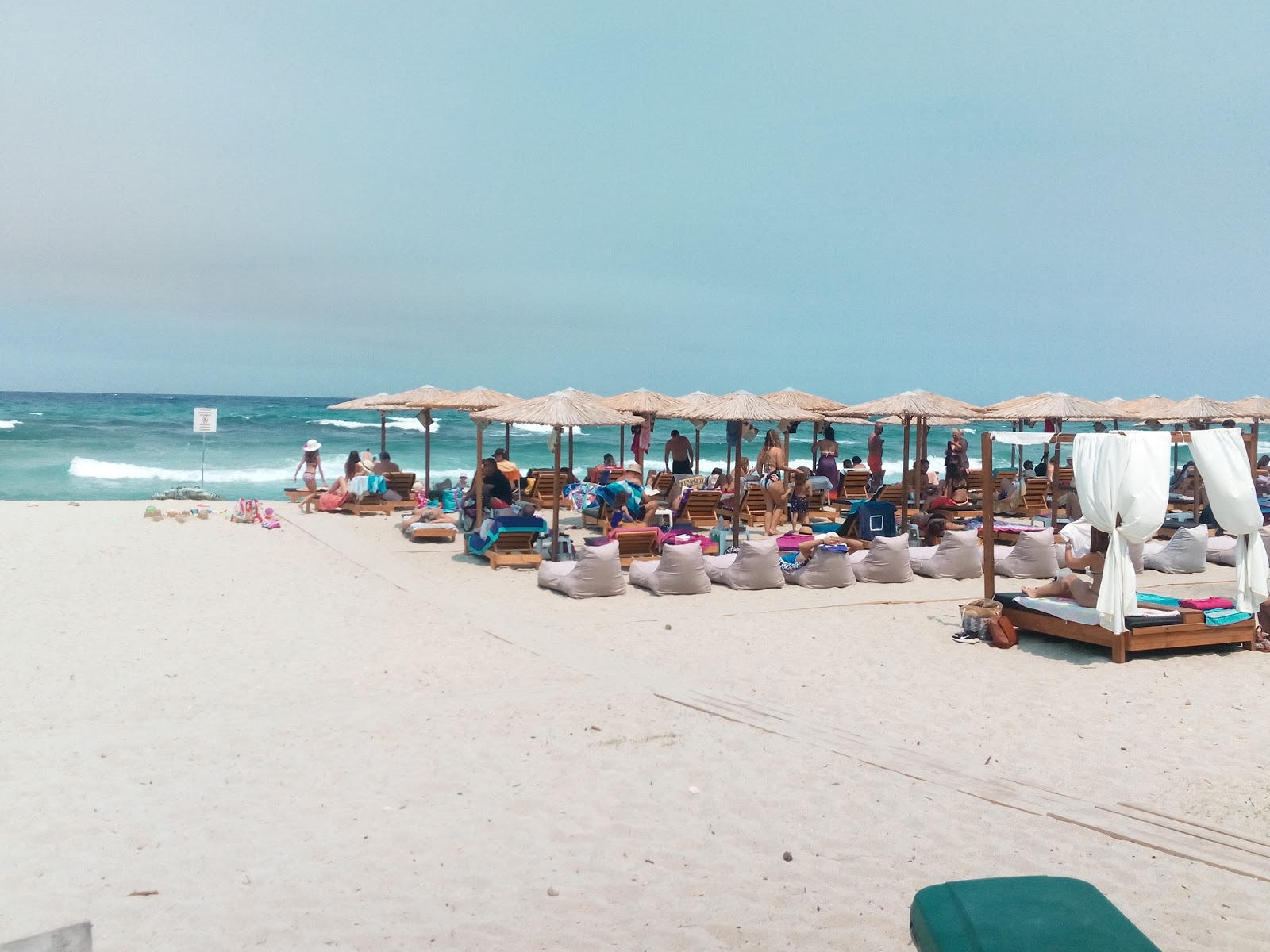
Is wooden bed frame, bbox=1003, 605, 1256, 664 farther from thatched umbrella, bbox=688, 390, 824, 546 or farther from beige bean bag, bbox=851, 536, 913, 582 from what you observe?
thatched umbrella, bbox=688, 390, 824, 546

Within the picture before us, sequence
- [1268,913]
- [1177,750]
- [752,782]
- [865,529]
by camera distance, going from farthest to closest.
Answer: [865,529], [1177,750], [752,782], [1268,913]

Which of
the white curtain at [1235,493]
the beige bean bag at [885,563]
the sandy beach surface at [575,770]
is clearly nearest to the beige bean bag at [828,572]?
the beige bean bag at [885,563]

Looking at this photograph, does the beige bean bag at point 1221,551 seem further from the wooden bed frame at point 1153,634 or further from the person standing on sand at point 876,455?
the person standing on sand at point 876,455

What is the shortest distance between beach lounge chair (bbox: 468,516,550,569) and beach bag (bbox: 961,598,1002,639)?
500 centimetres

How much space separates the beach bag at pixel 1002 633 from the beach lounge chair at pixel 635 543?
424cm

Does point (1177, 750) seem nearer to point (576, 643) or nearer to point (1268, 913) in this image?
point (1268, 913)

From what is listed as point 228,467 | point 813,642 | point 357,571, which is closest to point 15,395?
point 228,467

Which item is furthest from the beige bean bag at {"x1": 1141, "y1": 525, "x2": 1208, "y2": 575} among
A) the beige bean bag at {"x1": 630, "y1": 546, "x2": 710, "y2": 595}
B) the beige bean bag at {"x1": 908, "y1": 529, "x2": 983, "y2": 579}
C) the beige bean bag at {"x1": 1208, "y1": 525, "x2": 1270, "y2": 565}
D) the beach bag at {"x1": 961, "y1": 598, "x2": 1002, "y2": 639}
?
the beige bean bag at {"x1": 630, "y1": 546, "x2": 710, "y2": 595}

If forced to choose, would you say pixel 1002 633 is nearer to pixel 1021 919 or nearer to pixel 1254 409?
pixel 1021 919

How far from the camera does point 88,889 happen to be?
377 cm

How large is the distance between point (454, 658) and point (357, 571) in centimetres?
396

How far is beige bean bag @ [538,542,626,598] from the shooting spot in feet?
31.3

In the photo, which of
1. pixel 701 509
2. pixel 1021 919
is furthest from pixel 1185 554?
pixel 1021 919

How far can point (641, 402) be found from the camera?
17.8 meters
